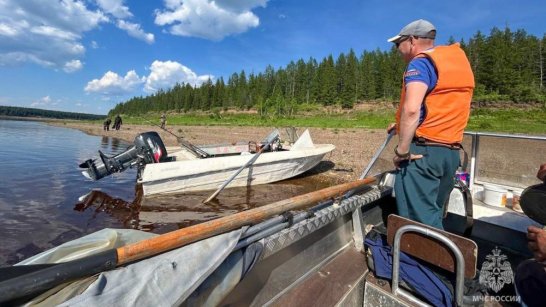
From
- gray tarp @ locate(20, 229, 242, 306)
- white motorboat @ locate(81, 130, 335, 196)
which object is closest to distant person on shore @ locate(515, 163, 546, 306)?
gray tarp @ locate(20, 229, 242, 306)

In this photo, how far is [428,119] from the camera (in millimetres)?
2355

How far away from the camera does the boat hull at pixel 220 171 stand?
6.86 metres

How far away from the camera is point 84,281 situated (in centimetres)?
123

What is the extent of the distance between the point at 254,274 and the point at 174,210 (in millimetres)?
5120

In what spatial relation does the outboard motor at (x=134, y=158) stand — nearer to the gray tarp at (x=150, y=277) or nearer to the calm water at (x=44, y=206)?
the calm water at (x=44, y=206)

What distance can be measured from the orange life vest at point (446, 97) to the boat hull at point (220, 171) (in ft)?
18.7

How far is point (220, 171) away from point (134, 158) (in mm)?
2118

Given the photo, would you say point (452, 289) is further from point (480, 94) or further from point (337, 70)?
point (337, 70)

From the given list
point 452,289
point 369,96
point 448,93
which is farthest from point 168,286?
point 369,96

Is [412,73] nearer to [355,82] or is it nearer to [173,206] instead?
[173,206]

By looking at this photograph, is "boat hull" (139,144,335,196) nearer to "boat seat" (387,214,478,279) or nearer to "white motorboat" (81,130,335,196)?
"white motorboat" (81,130,335,196)

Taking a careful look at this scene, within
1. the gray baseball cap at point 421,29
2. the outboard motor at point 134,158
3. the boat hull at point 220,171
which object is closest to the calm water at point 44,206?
the outboard motor at point 134,158

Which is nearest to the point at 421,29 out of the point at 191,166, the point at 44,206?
the point at 191,166

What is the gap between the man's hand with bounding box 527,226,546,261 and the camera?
191 centimetres
